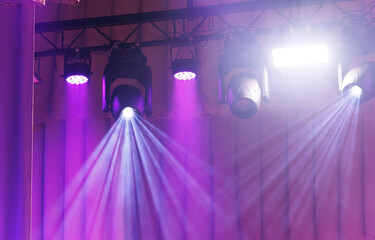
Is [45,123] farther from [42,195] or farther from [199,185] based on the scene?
[199,185]

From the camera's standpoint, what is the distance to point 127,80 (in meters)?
3.79

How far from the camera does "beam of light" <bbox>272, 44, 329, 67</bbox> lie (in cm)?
369

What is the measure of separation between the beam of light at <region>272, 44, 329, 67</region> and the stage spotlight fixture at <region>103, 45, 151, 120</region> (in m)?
1.28

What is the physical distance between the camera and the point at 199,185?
15.7 feet

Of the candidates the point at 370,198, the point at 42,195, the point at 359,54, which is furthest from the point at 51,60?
the point at 370,198

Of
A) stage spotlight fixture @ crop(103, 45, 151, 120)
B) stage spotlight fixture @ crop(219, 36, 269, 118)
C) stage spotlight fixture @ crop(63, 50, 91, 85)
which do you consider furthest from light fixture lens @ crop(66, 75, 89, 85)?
stage spotlight fixture @ crop(219, 36, 269, 118)

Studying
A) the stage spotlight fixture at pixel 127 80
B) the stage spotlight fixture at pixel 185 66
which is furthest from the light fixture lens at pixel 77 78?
the stage spotlight fixture at pixel 185 66

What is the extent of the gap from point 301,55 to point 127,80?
167 centimetres

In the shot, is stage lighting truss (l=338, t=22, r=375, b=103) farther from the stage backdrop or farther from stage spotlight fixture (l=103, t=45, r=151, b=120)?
stage spotlight fixture (l=103, t=45, r=151, b=120)

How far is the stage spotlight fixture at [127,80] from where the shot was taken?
3.69 m

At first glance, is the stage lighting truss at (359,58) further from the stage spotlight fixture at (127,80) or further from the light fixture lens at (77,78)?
the light fixture lens at (77,78)

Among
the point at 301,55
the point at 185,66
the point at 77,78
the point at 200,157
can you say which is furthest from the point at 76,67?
the point at 301,55

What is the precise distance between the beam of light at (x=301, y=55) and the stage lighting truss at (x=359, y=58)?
0.79ft

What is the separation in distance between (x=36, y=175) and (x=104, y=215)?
1051 mm
